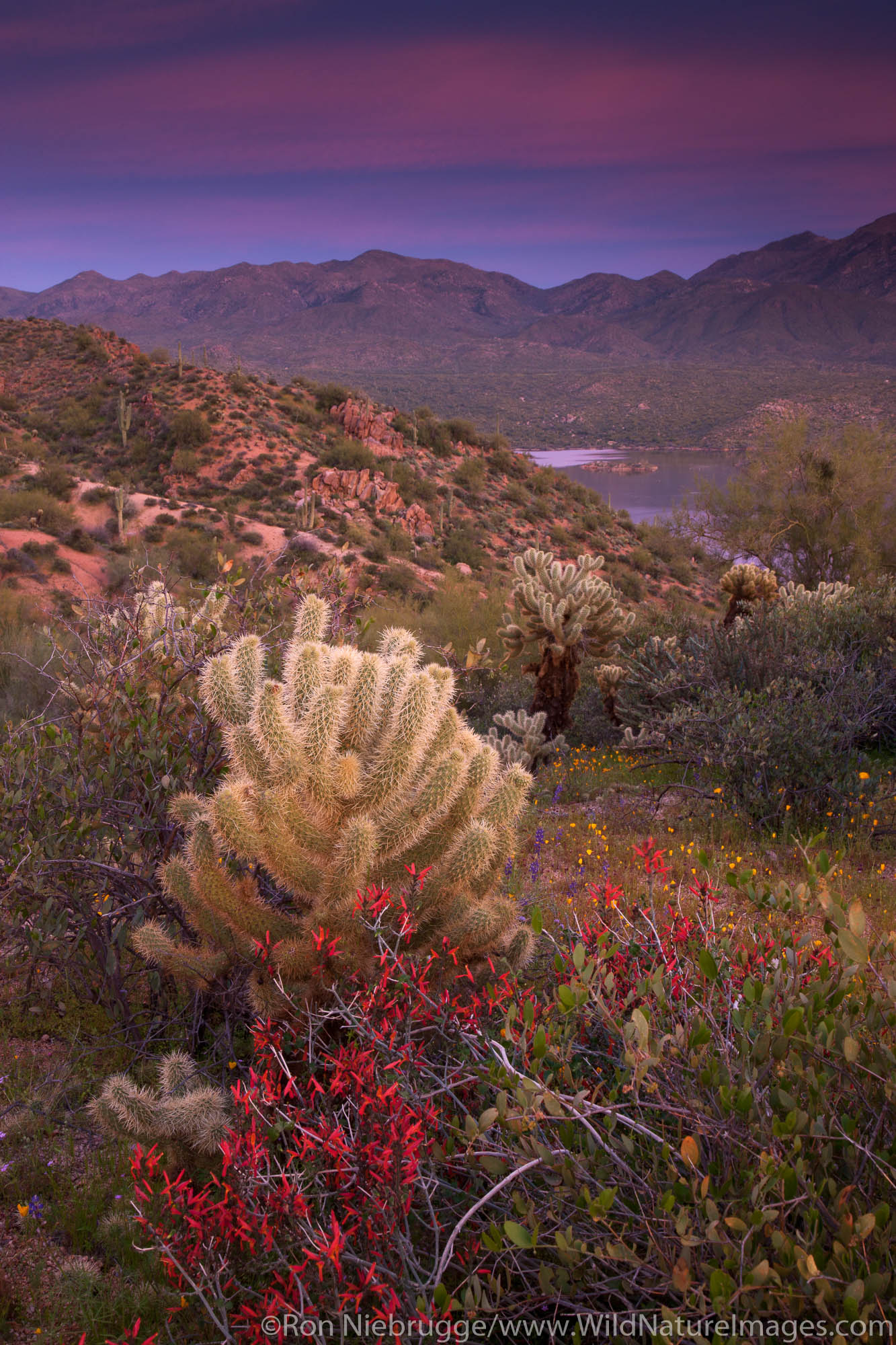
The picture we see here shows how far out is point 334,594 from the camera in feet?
20.5

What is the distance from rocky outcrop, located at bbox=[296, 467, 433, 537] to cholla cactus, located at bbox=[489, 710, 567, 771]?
2189cm

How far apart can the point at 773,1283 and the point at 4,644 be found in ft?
37.6

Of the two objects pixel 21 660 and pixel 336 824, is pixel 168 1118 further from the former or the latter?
pixel 21 660

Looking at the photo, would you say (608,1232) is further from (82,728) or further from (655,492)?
(655,492)

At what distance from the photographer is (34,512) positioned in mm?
22578

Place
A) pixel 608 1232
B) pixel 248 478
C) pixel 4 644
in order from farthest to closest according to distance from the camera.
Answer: pixel 248 478 → pixel 4 644 → pixel 608 1232

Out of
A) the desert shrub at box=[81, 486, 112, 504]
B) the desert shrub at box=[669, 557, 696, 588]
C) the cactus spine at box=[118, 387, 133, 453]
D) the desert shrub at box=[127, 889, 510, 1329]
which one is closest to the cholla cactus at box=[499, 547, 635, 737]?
the desert shrub at box=[127, 889, 510, 1329]

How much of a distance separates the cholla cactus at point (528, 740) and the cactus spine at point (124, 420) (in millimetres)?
28450

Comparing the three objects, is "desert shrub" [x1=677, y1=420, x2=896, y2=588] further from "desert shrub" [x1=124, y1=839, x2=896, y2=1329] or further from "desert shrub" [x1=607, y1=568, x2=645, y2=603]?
"desert shrub" [x1=124, y1=839, x2=896, y2=1329]

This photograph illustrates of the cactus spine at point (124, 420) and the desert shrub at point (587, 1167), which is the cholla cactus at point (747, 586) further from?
the cactus spine at point (124, 420)

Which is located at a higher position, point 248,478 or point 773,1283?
point 248,478

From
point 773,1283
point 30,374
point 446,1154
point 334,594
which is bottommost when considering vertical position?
point 446,1154

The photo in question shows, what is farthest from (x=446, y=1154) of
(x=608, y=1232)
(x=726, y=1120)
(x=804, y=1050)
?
(x=804, y=1050)

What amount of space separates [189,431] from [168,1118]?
33710 mm
